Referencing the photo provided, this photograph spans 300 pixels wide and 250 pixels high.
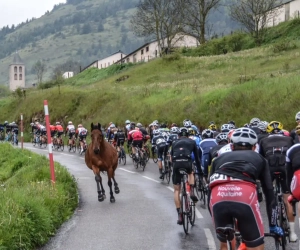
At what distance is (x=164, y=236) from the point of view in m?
9.37

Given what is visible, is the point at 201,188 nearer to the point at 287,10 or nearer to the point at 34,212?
the point at 34,212

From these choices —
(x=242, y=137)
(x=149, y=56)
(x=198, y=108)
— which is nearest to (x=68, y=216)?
(x=242, y=137)

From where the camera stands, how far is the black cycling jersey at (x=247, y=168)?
549cm

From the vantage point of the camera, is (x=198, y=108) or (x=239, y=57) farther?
(x=239, y=57)

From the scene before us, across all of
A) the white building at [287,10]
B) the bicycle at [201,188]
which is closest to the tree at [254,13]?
the white building at [287,10]

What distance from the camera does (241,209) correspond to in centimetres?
530

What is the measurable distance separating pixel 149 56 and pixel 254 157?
284ft

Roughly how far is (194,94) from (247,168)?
29.8 m

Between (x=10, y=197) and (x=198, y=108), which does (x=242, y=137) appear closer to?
(x=10, y=197)

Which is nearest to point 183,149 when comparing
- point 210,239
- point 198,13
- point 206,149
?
point 206,149

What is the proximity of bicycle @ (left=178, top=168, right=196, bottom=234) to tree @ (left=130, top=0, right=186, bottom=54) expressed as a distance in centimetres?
5622

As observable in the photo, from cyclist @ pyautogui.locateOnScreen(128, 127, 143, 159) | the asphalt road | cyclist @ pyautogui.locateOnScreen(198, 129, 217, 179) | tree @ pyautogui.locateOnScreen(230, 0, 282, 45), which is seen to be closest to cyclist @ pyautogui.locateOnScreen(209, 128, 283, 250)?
the asphalt road

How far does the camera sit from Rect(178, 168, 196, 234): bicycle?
9570 millimetres

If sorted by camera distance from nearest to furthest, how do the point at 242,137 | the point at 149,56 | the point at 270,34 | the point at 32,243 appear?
the point at 242,137 → the point at 32,243 → the point at 270,34 → the point at 149,56
